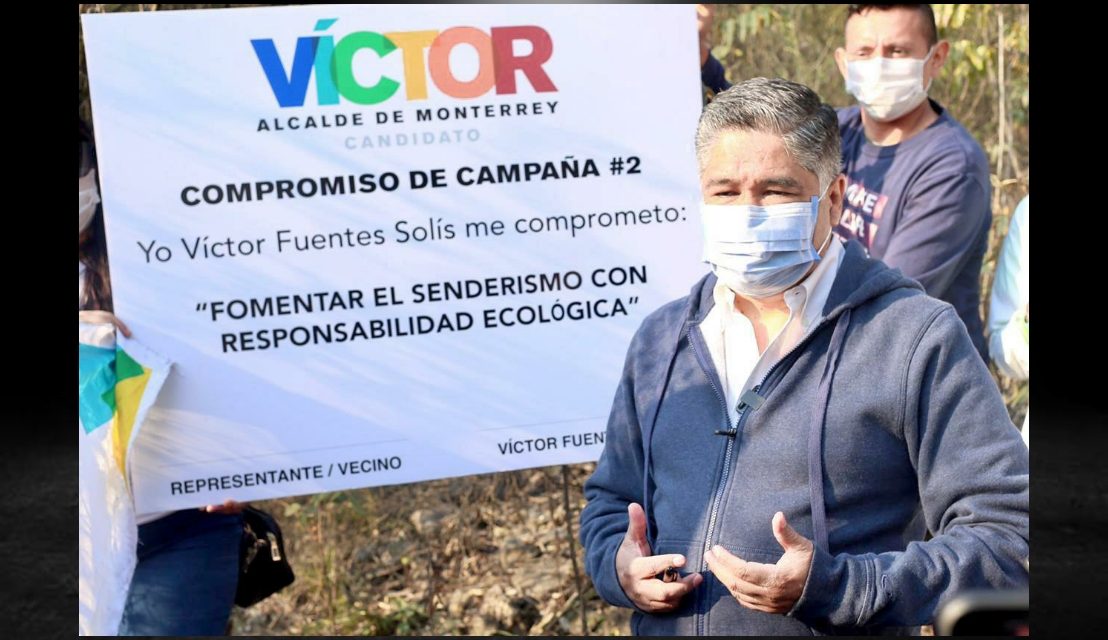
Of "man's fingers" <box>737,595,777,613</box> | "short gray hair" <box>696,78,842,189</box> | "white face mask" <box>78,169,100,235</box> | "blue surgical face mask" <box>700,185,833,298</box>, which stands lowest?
"man's fingers" <box>737,595,777,613</box>

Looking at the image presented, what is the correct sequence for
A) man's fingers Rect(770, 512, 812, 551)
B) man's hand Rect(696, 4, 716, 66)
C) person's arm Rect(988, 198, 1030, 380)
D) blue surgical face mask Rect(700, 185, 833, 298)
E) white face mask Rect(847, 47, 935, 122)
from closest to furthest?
man's fingers Rect(770, 512, 812, 551) < blue surgical face mask Rect(700, 185, 833, 298) < person's arm Rect(988, 198, 1030, 380) < man's hand Rect(696, 4, 716, 66) < white face mask Rect(847, 47, 935, 122)

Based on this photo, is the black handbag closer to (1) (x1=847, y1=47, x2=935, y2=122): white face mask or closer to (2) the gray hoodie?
(2) the gray hoodie

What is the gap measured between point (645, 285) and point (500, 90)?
0.81 m

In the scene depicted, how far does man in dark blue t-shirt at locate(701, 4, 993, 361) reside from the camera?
455cm

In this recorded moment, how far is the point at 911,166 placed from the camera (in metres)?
4.68

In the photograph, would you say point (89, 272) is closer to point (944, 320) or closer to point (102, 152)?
point (102, 152)

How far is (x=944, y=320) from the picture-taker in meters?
2.88

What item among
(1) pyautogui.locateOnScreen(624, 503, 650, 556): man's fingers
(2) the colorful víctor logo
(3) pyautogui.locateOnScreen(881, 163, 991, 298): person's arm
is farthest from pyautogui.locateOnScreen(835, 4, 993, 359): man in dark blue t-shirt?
(1) pyautogui.locateOnScreen(624, 503, 650, 556): man's fingers

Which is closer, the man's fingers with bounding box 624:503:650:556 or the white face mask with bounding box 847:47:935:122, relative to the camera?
the man's fingers with bounding box 624:503:650:556

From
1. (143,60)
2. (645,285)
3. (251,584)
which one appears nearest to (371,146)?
(143,60)

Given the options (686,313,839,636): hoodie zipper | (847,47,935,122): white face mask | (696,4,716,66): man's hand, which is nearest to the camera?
(686,313,839,636): hoodie zipper

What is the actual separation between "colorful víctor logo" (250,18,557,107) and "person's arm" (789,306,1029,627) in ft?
6.40

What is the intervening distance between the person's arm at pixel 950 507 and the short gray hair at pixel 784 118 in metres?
0.54

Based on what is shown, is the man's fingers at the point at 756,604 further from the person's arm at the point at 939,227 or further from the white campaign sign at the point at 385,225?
the person's arm at the point at 939,227
